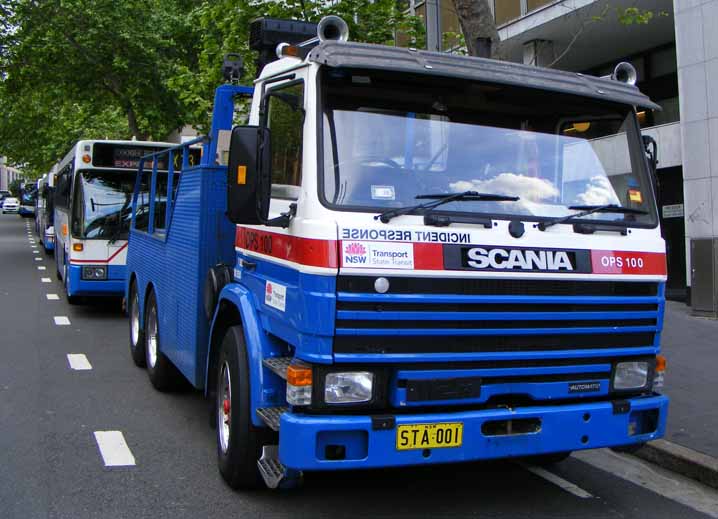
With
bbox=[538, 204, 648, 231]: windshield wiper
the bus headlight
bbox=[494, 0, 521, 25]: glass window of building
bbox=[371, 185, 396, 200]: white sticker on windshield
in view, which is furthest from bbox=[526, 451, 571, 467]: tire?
bbox=[494, 0, 521, 25]: glass window of building

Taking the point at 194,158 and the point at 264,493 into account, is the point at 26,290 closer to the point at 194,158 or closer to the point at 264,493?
the point at 194,158

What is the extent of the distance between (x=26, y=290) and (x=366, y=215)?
1434 cm

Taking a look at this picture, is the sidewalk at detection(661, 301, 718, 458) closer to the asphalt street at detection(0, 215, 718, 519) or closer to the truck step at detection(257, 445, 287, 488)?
the asphalt street at detection(0, 215, 718, 519)

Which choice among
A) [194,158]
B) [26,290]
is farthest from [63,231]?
[194,158]

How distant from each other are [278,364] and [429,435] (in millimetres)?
882

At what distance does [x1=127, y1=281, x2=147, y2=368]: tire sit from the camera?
8.71 metres

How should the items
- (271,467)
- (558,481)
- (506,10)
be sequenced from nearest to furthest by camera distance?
1. (271,467)
2. (558,481)
3. (506,10)

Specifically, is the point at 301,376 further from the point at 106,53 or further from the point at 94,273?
the point at 106,53

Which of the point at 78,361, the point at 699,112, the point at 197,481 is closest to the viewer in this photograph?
the point at 197,481

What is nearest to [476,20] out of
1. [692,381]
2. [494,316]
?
[692,381]

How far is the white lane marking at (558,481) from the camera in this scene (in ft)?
17.2

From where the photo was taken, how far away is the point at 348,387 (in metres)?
4.11

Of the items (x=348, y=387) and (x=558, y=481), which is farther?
(x=558, y=481)

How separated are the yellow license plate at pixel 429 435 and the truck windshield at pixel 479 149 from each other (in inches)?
44.1
